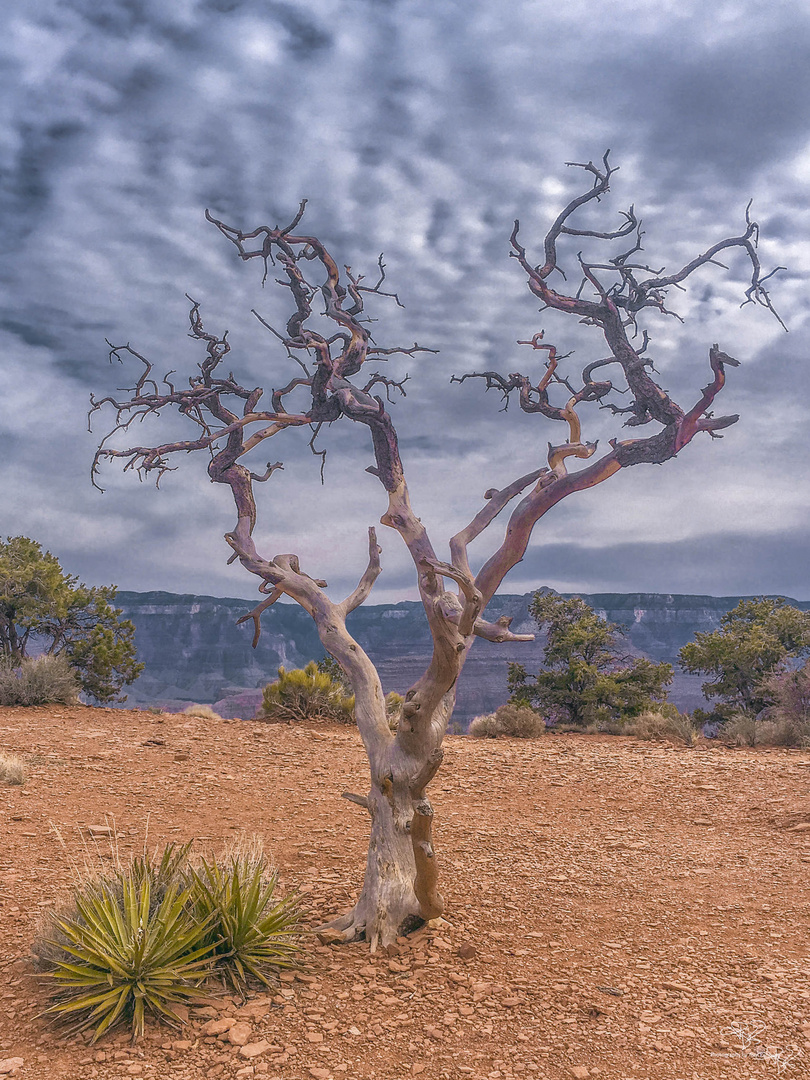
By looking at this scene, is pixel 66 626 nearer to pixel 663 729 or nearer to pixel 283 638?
pixel 663 729

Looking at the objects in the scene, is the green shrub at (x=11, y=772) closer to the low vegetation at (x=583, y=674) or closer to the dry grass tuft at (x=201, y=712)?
the dry grass tuft at (x=201, y=712)

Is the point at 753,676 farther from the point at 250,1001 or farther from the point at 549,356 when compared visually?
the point at 250,1001

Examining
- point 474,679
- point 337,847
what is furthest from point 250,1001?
point 474,679

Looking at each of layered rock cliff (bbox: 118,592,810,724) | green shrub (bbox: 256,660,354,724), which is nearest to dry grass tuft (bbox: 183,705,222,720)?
green shrub (bbox: 256,660,354,724)

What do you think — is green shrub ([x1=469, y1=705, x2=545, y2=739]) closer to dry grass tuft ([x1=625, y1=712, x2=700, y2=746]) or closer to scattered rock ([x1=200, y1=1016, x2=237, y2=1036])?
dry grass tuft ([x1=625, y1=712, x2=700, y2=746])

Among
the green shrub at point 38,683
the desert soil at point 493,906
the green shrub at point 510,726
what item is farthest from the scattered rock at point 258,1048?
the green shrub at point 38,683

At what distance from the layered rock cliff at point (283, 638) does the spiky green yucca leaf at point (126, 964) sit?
204 ft

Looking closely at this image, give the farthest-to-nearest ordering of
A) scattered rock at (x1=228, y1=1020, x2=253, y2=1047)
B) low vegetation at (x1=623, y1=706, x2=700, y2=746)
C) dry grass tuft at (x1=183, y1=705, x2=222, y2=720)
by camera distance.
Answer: dry grass tuft at (x1=183, y1=705, x2=222, y2=720), low vegetation at (x1=623, y1=706, x2=700, y2=746), scattered rock at (x1=228, y1=1020, x2=253, y2=1047)

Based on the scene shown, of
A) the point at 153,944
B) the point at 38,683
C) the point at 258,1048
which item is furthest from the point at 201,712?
the point at 258,1048

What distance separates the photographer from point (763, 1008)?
13.6ft

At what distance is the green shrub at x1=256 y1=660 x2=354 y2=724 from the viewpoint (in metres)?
15.1

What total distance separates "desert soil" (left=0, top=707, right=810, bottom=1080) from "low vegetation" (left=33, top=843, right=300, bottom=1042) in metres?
0.16

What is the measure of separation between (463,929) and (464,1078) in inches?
73.6

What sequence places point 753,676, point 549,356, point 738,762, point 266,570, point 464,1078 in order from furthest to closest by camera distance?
1. point 753,676
2. point 738,762
3. point 549,356
4. point 266,570
5. point 464,1078
